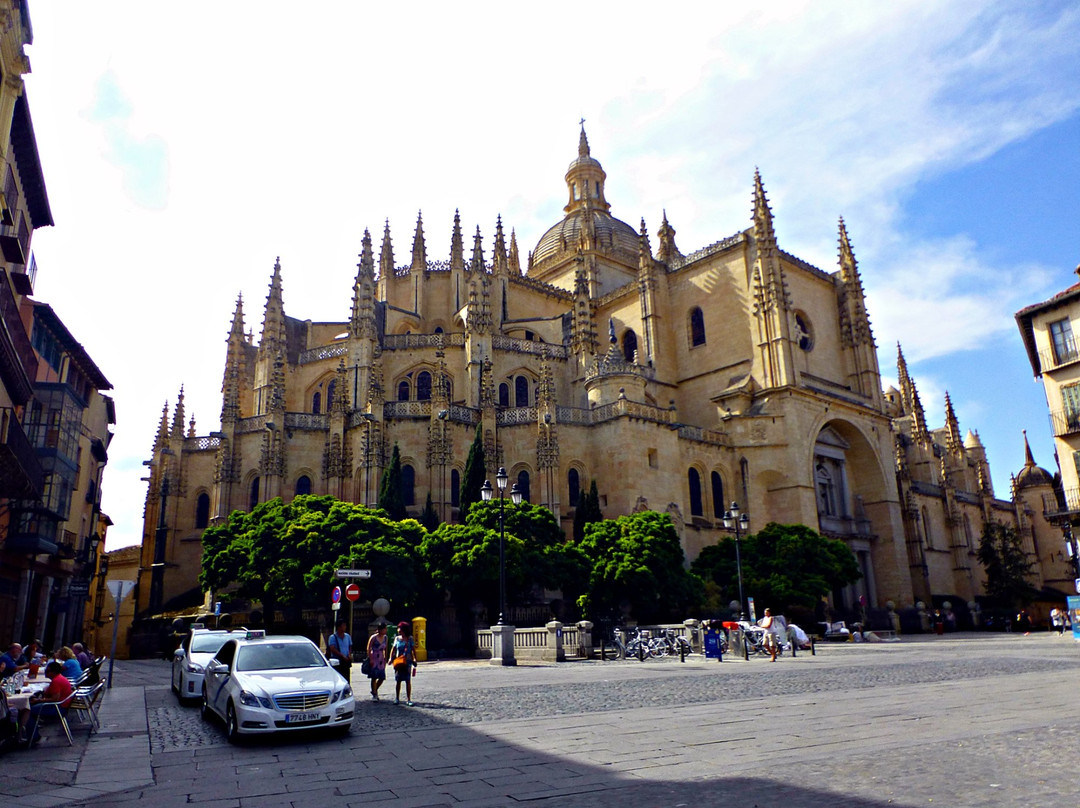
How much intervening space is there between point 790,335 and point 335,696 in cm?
4018

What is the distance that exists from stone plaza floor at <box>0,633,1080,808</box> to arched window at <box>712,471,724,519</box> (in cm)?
2853

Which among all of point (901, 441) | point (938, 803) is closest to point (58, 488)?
point (938, 803)

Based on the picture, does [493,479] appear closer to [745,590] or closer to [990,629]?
[745,590]

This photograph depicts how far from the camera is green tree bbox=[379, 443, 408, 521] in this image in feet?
112

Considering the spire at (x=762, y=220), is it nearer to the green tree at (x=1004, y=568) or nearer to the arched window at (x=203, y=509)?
the green tree at (x=1004, y=568)

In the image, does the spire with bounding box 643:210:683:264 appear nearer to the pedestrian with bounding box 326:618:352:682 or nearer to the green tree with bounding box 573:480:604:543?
the green tree with bounding box 573:480:604:543

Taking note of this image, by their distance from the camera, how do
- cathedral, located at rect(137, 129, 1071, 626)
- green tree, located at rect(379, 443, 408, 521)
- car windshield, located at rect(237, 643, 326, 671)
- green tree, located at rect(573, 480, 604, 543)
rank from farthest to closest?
cathedral, located at rect(137, 129, 1071, 626) → green tree, located at rect(573, 480, 604, 543) → green tree, located at rect(379, 443, 408, 521) → car windshield, located at rect(237, 643, 326, 671)

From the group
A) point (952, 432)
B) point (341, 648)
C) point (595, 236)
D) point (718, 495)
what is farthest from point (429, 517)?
point (952, 432)

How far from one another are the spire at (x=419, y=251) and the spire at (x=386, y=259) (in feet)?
4.54

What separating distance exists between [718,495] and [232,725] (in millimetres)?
36231

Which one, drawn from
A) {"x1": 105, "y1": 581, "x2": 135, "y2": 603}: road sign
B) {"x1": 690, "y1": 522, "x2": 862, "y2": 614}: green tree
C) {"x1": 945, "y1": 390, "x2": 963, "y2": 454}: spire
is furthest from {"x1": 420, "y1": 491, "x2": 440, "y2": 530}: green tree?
{"x1": 945, "y1": 390, "x2": 963, "y2": 454}: spire

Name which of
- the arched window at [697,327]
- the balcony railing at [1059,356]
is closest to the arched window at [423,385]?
the arched window at [697,327]

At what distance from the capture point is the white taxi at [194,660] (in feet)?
43.9

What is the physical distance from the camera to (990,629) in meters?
48.9
